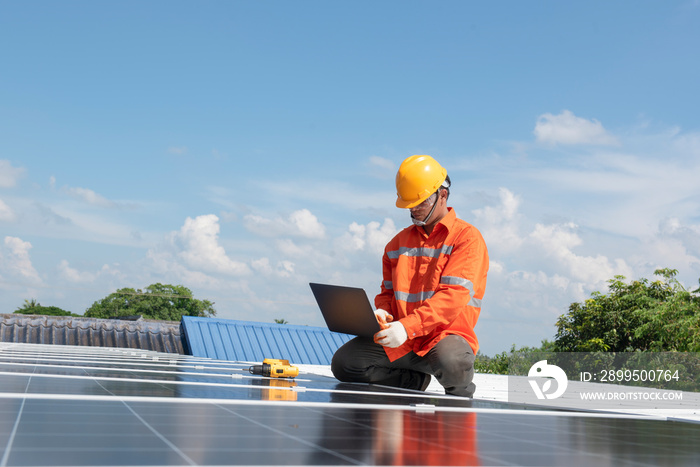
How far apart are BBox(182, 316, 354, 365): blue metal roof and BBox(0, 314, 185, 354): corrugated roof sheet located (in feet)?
11.0

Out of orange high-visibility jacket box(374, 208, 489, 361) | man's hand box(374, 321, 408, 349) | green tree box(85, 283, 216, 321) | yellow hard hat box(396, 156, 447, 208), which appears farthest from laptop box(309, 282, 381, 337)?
green tree box(85, 283, 216, 321)

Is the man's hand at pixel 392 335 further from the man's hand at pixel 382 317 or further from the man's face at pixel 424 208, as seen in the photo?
the man's face at pixel 424 208

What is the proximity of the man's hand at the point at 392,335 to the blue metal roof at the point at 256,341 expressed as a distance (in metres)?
9.69

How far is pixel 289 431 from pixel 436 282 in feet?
9.80

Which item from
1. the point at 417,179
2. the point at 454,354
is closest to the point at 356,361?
the point at 454,354

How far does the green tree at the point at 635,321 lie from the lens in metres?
15.9

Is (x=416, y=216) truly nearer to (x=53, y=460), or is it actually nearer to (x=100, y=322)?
(x=53, y=460)

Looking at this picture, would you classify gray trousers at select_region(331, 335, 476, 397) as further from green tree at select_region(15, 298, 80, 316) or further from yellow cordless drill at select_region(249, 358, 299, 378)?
green tree at select_region(15, 298, 80, 316)

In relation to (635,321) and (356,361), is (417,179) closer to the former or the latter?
(356,361)

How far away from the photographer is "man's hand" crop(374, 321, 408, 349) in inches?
165

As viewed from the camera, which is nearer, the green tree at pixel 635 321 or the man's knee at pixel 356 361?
the man's knee at pixel 356 361

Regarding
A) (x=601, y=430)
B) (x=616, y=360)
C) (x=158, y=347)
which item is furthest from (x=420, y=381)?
(x=158, y=347)

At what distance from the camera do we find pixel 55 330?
18.7 m

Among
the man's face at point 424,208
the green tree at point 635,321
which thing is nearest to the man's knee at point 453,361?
the man's face at point 424,208
